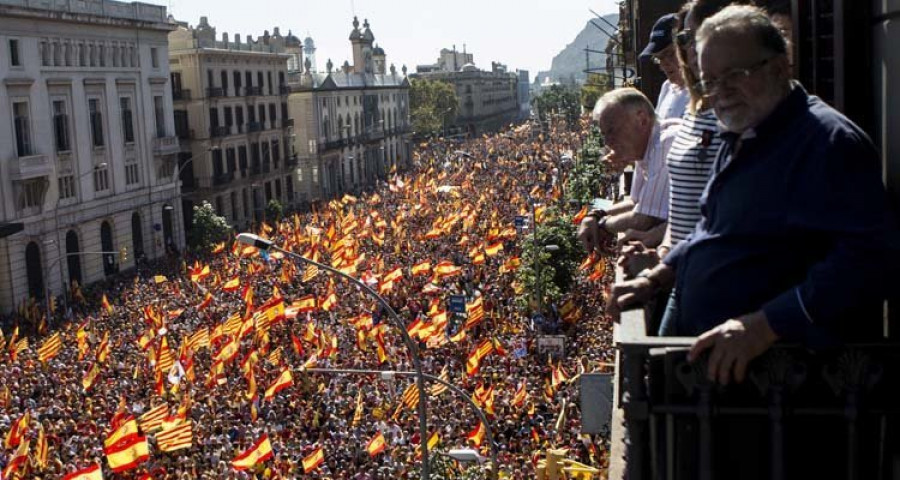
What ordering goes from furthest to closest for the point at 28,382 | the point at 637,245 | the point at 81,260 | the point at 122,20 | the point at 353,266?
1. the point at 122,20
2. the point at 81,260
3. the point at 353,266
4. the point at 28,382
5. the point at 637,245

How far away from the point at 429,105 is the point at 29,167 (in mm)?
89029

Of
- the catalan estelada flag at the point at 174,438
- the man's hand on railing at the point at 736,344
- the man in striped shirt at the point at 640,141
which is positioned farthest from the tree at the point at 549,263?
the man's hand on railing at the point at 736,344

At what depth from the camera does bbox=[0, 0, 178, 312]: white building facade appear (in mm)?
46031

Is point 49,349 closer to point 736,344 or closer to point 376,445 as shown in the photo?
point 376,445

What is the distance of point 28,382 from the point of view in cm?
2525

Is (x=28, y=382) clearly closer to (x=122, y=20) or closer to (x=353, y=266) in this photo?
(x=353, y=266)

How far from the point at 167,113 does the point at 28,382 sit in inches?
1464

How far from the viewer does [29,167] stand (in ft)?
152

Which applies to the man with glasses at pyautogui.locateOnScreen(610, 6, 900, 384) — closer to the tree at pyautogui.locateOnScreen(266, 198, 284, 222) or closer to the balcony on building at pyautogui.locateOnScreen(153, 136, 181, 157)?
the balcony on building at pyautogui.locateOnScreen(153, 136, 181, 157)

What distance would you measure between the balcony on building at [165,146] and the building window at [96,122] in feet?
17.1

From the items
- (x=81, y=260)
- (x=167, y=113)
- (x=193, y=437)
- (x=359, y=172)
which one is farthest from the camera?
(x=359, y=172)

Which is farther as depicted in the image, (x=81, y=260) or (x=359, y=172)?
(x=359, y=172)

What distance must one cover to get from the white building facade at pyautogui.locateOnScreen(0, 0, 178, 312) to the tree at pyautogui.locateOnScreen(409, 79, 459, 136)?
2800 inches

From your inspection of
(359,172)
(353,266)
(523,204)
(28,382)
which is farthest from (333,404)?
(359,172)
